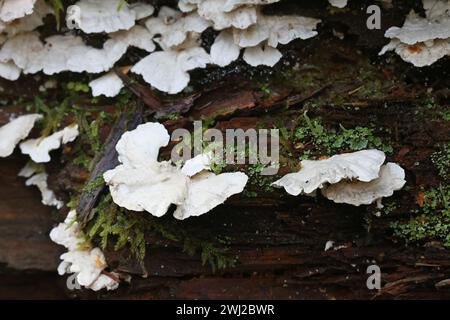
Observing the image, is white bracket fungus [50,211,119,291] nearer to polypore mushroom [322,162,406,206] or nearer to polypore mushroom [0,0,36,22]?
polypore mushroom [0,0,36,22]

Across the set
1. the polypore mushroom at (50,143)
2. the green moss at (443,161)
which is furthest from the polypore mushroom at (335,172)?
the polypore mushroom at (50,143)

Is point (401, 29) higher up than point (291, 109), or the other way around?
point (401, 29)

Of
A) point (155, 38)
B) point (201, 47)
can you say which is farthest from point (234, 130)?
point (155, 38)

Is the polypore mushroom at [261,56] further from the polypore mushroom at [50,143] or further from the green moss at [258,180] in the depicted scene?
the polypore mushroom at [50,143]

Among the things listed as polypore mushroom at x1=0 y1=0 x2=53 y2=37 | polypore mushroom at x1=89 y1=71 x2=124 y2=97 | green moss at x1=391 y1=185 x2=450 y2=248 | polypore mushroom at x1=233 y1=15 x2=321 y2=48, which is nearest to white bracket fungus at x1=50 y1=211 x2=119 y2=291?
polypore mushroom at x1=89 y1=71 x2=124 y2=97

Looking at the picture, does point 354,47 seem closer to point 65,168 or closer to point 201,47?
point 201,47

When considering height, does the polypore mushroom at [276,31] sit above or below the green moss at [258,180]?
above

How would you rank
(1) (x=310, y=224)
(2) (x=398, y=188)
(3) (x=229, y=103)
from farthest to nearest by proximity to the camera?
(3) (x=229, y=103) → (1) (x=310, y=224) → (2) (x=398, y=188)

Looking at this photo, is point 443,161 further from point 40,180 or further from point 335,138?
point 40,180
